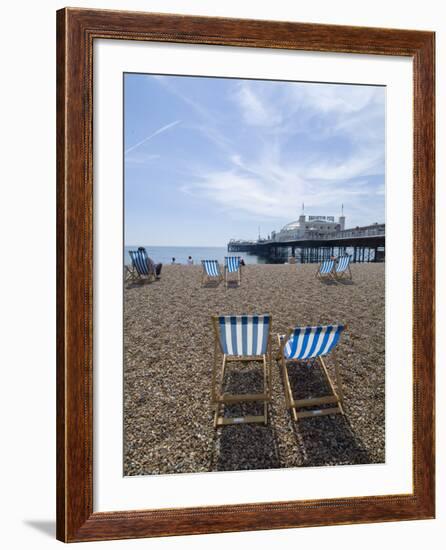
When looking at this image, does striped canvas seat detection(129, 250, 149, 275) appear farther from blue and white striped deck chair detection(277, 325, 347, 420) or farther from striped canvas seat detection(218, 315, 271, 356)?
blue and white striped deck chair detection(277, 325, 347, 420)

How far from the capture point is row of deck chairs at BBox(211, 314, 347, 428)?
1.85m

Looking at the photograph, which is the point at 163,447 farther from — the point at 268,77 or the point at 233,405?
the point at 268,77

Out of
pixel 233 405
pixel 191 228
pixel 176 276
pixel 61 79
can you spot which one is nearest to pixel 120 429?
pixel 233 405

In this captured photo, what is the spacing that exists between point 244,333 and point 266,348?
0.62ft

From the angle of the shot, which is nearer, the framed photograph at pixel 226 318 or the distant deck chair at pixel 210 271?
the framed photograph at pixel 226 318

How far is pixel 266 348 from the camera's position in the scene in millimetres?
1993

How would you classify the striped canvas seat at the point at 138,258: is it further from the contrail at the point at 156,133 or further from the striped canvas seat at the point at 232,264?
the striped canvas seat at the point at 232,264

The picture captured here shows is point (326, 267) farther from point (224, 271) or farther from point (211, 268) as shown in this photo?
point (211, 268)

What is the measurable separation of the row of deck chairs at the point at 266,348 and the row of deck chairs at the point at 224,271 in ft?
12.0

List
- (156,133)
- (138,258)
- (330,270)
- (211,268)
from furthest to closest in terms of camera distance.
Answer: (211,268)
(330,270)
(138,258)
(156,133)

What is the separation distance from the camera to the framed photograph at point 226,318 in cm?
131

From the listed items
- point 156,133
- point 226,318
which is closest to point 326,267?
point 226,318

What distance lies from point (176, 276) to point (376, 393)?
389 centimetres

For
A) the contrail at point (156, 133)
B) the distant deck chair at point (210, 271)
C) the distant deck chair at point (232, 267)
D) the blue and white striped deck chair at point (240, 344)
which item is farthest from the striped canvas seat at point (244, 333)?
the distant deck chair at point (232, 267)
